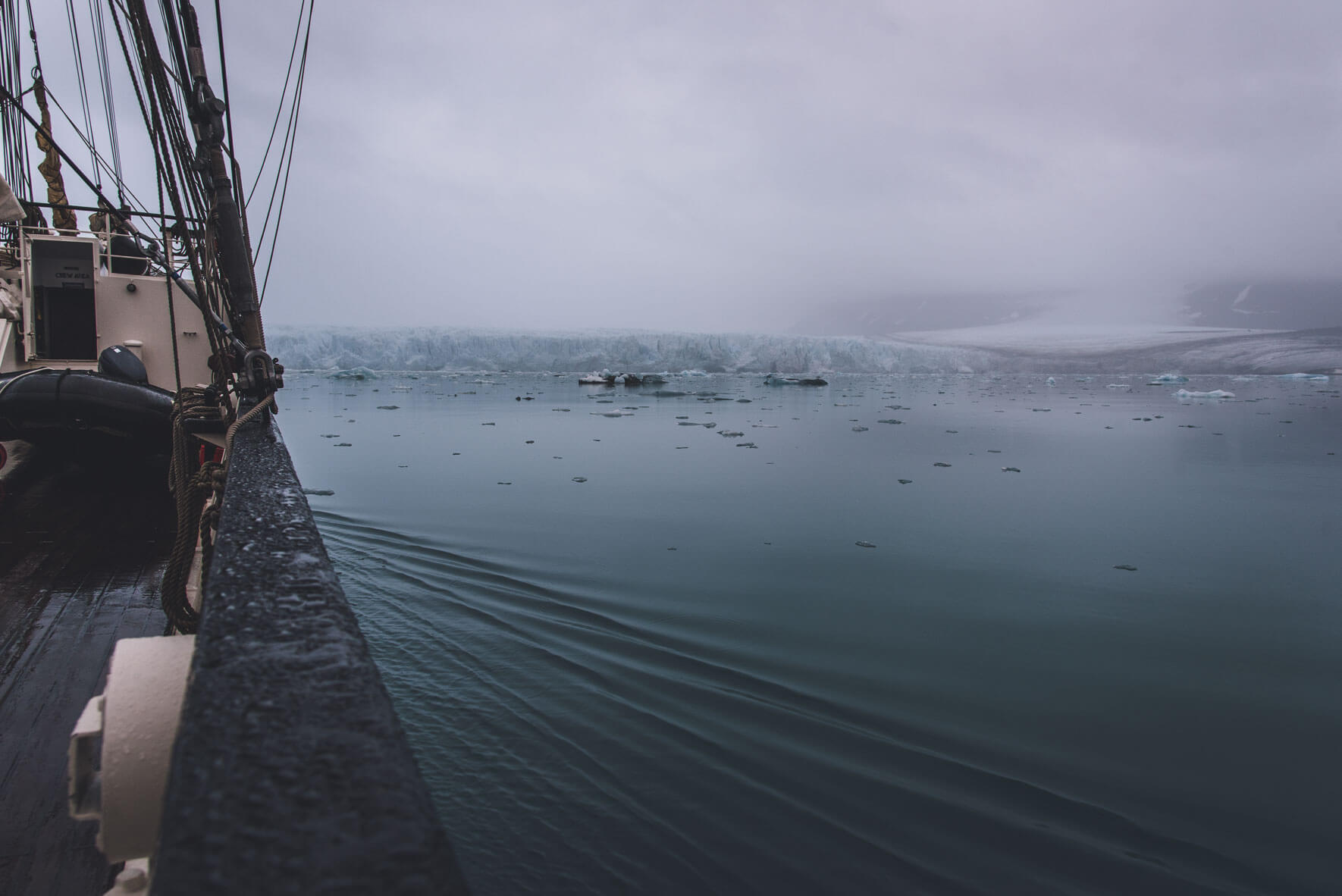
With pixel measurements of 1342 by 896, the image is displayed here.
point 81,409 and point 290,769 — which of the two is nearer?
point 290,769

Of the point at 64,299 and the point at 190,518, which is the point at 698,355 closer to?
the point at 64,299

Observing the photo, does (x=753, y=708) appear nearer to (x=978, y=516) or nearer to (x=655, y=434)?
(x=978, y=516)

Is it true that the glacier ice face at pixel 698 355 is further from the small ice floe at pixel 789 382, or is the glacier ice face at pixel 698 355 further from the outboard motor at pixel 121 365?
the outboard motor at pixel 121 365

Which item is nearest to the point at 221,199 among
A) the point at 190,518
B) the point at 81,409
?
the point at 81,409

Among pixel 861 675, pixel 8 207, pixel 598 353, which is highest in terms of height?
pixel 598 353

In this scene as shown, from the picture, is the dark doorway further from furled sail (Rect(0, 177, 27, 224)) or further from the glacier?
the glacier

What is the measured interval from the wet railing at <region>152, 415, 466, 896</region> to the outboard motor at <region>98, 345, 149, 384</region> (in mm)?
5570

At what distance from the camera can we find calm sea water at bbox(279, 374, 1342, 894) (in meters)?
2.15

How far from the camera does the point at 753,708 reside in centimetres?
290

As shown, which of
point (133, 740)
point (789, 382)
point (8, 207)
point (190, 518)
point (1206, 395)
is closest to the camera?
point (133, 740)

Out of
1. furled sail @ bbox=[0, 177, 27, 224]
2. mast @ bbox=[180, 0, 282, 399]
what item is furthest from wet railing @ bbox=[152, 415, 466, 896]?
furled sail @ bbox=[0, 177, 27, 224]

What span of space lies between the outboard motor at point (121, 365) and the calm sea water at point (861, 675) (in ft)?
5.44

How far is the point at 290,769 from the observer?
599 mm

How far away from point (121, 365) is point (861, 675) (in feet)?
18.0
